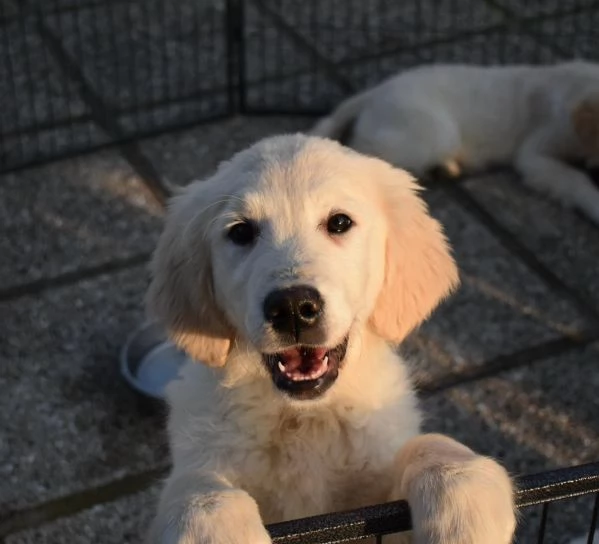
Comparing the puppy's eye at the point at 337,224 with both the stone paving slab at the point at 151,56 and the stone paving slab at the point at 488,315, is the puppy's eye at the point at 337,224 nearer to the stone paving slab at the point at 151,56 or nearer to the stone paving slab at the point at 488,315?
the stone paving slab at the point at 488,315

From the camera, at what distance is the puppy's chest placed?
2545 millimetres

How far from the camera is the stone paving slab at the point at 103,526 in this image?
3.26 metres

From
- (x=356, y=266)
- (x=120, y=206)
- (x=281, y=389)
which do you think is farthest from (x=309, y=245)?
(x=120, y=206)

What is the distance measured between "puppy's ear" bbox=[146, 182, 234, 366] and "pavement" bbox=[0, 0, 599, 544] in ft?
3.09

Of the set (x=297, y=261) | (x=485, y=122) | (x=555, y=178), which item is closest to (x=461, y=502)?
(x=297, y=261)

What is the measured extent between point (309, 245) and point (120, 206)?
2.41 meters

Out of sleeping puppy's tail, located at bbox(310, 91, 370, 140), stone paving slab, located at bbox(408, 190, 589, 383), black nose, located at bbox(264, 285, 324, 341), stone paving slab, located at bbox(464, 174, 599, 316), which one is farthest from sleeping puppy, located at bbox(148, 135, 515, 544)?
sleeping puppy's tail, located at bbox(310, 91, 370, 140)

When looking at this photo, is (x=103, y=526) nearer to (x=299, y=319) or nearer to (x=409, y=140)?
(x=299, y=319)

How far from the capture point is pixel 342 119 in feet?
16.4

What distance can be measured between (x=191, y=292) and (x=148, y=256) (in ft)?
6.09

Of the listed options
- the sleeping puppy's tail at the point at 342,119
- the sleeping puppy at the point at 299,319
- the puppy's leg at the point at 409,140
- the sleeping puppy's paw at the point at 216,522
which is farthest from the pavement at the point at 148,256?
the sleeping puppy's paw at the point at 216,522

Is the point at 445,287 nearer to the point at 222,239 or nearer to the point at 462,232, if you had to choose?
the point at 222,239

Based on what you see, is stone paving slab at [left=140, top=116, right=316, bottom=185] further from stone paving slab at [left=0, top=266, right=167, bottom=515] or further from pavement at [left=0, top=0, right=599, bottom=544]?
stone paving slab at [left=0, top=266, right=167, bottom=515]

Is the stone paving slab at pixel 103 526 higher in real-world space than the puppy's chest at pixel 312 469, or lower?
lower
